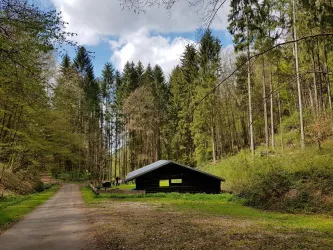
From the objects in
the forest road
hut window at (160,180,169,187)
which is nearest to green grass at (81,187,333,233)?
hut window at (160,180,169,187)

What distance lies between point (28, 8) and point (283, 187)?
14.2 meters

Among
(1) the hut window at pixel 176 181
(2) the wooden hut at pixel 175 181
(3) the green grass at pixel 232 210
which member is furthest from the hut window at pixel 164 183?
(3) the green grass at pixel 232 210

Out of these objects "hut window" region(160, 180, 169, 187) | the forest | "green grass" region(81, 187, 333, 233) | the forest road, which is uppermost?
the forest

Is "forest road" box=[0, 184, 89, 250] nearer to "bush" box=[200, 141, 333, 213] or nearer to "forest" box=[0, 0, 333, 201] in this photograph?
"forest" box=[0, 0, 333, 201]

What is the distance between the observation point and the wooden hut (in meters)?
25.6

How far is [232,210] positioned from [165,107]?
116 ft

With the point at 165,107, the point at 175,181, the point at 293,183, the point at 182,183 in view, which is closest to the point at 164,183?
the point at 175,181

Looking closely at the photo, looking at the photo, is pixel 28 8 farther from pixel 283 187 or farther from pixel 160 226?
pixel 283 187

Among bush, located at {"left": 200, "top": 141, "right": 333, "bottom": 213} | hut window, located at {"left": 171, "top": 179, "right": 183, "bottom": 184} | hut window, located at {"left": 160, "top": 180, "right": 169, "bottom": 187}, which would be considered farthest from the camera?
hut window, located at {"left": 171, "top": 179, "right": 183, "bottom": 184}

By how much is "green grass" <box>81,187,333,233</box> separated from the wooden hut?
2.57m

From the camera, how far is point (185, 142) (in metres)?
45.6

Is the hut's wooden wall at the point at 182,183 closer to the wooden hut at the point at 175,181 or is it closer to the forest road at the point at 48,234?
the wooden hut at the point at 175,181

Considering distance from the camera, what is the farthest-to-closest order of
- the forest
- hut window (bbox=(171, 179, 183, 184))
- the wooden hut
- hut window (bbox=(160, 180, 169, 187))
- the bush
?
hut window (bbox=(171, 179, 183, 184))
hut window (bbox=(160, 180, 169, 187))
the wooden hut
the bush
the forest

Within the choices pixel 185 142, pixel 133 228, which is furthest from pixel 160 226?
pixel 185 142
